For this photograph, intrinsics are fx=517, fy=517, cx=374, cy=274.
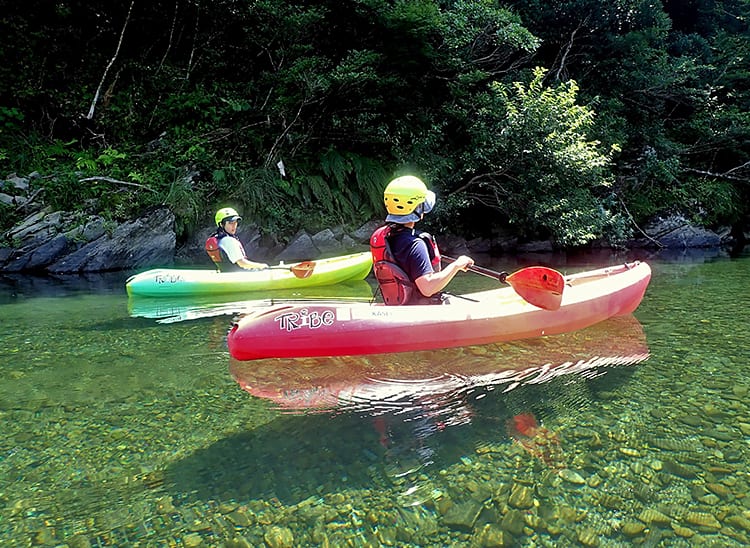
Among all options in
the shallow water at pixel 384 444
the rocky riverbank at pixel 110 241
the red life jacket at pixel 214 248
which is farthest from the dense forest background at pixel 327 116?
the shallow water at pixel 384 444

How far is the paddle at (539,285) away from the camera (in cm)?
458

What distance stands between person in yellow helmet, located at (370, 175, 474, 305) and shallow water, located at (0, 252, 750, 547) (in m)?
0.70

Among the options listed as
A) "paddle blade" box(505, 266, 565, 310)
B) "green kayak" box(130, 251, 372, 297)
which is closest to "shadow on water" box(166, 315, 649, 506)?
"paddle blade" box(505, 266, 565, 310)

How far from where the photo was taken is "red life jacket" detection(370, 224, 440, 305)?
4.22 metres

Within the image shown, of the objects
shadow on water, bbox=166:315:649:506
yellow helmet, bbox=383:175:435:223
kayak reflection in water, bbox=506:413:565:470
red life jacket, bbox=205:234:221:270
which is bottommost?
kayak reflection in water, bbox=506:413:565:470

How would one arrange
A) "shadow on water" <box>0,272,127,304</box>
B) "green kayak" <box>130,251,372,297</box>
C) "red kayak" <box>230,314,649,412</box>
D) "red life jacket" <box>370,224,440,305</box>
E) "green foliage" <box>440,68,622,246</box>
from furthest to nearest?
1. "green foliage" <box>440,68,622,246</box>
2. "shadow on water" <box>0,272,127,304</box>
3. "green kayak" <box>130,251,372,297</box>
4. "red life jacket" <box>370,224,440,305</box>
5. "red kayak" <box>230,314,649,412</box>

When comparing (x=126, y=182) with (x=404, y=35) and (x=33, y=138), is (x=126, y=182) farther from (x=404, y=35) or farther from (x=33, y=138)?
(x=404, y=35)

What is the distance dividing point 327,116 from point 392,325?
10.7 m

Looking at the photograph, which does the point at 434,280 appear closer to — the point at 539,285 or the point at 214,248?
the point at 539,285

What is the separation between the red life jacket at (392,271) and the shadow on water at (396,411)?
56cm

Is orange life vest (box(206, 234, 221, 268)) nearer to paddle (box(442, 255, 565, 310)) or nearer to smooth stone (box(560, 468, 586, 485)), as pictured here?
paddle (box(442, 255, 565, 310))

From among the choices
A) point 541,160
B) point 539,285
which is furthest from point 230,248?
point 541,160

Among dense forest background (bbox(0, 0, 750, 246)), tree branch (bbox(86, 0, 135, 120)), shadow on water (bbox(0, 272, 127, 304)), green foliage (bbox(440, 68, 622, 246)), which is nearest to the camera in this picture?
shadow on water (bbox(0, 272, 127, 304))

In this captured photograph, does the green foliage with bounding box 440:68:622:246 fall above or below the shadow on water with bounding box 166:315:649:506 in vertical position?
above
